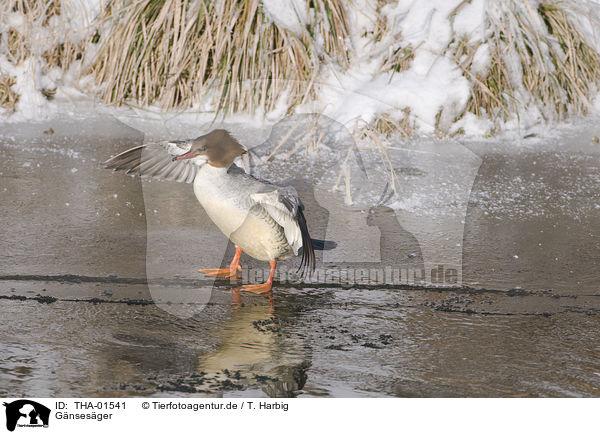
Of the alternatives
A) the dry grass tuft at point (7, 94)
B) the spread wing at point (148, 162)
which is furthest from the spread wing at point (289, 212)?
the dry grass tuft at point (7, 94)

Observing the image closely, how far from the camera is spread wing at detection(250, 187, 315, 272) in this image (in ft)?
9.58

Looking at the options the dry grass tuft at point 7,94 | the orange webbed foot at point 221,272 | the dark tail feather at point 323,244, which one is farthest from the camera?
the dry grass tuft at point 7,94

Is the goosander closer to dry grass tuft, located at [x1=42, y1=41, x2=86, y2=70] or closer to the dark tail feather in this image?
the dark tail feather

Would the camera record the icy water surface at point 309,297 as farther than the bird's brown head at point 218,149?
No

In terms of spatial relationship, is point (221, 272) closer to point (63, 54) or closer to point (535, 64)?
point (63, 54)

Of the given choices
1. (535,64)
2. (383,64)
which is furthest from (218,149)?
(535,64)

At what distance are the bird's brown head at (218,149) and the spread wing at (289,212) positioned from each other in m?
0.20

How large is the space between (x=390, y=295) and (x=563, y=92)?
351 centimetres

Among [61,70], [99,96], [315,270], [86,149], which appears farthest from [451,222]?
[61,70]

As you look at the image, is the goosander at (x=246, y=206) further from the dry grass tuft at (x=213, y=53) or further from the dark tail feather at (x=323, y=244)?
the dry grass tuft at (x=213, y=53)

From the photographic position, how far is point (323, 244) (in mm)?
3412
